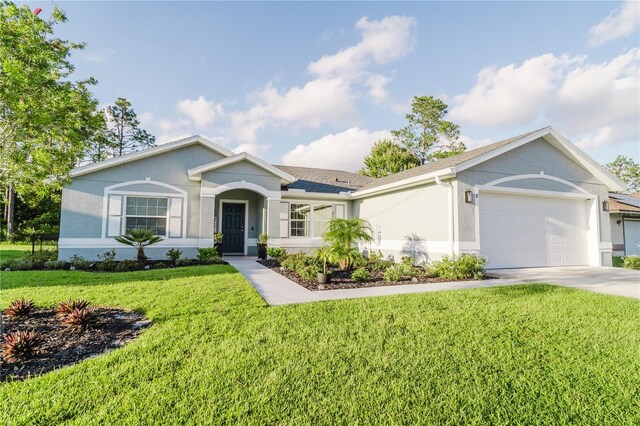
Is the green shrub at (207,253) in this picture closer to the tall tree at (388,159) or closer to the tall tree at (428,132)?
the tall tree at (388,159)

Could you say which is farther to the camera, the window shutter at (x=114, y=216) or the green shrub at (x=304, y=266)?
the window shutter at (x=114, y=216)

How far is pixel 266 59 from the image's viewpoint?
508 inches

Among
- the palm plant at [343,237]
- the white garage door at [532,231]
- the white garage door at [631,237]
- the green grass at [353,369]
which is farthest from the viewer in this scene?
the white garage door at [631,237]

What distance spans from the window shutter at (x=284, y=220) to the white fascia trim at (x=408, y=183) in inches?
136

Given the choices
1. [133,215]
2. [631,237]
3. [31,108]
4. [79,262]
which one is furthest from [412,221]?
[631,237]

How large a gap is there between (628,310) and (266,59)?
44.7ft

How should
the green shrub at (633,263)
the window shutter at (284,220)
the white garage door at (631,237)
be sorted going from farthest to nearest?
1. the white garage door at (631,237)
2. the window shutter at (284,220)
3. the green shrub at (633,263)

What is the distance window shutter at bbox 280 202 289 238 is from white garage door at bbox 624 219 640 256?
17.7 meters

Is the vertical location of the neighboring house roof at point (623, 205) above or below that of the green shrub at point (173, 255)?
above

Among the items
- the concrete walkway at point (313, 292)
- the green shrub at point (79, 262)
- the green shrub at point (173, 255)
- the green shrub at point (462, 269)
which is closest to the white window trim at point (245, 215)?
the green shrub at point (173, 255)

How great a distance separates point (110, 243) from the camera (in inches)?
454

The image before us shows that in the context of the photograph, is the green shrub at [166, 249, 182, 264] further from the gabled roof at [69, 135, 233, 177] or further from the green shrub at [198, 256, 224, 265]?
the gabled roof at [69, 135, 233, 177]

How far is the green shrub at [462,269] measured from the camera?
8.77 metres

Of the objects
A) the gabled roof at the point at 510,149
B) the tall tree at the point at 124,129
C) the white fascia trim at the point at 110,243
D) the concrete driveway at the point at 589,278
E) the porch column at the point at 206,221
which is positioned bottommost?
the concrete driveway at the point at 589,278
